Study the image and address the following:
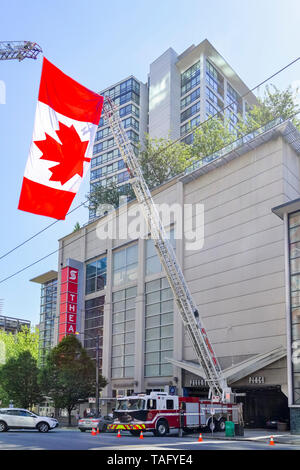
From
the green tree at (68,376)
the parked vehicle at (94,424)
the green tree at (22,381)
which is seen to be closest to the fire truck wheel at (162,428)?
the parked vehicle at (94,424)

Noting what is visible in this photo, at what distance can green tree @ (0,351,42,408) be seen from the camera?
4847 centimetres

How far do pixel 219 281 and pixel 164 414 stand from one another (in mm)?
13345

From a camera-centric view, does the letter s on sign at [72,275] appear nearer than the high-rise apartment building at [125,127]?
Yes

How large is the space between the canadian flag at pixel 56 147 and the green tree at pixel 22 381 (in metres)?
32.3

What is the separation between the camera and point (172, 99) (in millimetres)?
93375

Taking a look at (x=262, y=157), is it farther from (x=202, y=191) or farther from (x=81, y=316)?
(x=81, y=316)

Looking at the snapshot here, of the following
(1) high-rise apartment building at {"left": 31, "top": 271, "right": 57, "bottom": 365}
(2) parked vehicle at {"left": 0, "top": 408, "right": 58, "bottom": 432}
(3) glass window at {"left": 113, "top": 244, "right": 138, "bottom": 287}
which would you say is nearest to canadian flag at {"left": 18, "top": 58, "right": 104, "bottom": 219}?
(2) parked vehicle at {"left": 0, "top": 408, "right": 58, "bottom": 432}

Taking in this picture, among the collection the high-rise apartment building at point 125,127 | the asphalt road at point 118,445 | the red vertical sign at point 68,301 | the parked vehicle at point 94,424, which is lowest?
the parked vehicle at point 94,424

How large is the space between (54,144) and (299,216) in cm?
1735

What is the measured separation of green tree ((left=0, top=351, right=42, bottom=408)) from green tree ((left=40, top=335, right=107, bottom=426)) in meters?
2.14

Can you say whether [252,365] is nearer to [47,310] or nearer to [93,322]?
[93,322]

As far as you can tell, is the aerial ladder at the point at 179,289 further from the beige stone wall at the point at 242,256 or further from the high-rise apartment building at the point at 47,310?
the high-rise apartment building at the point at 47,310

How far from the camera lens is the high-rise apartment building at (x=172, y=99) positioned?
89938mm

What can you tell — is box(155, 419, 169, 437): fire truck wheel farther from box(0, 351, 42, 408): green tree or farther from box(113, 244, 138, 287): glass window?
box(0, 351, 42, 408): green tree
